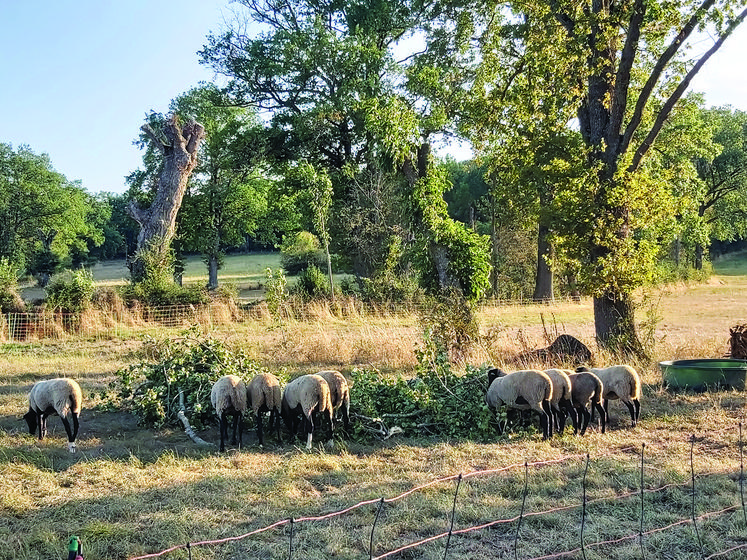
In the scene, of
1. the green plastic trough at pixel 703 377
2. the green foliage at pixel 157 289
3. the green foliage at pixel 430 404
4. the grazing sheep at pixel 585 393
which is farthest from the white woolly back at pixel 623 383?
the green foliage at pixel 157 289

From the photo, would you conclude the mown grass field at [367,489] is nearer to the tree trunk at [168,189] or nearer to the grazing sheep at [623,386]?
the grazing sheep at [623,386]

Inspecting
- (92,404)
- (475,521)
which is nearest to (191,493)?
(475,521)

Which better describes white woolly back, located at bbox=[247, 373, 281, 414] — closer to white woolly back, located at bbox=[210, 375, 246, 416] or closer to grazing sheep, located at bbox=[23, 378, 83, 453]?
white woolly back, located at bbox=[210, 375, 246, 416]

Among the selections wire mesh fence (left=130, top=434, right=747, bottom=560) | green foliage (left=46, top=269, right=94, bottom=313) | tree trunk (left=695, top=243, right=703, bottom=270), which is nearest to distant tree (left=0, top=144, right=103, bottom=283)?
green foliage (left=46, top=269, right=94, bottom=313)

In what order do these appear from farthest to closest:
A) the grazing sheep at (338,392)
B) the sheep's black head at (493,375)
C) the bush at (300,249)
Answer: the bush at (300,249) < the sheep's black head at (493,375) < the grazing sheep at (338,392)

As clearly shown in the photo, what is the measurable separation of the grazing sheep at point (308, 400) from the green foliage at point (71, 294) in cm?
1380

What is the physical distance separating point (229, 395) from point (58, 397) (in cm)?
208

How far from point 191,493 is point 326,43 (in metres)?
24.6

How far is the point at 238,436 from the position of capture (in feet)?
26.6

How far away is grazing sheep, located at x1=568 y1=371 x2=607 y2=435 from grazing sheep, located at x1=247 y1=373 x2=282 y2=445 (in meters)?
3.80

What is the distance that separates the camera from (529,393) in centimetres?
786

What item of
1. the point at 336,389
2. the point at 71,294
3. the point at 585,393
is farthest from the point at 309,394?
the point at 71,294

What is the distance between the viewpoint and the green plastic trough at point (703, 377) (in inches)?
408

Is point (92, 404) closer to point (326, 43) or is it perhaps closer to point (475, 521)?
point (475, 521)
